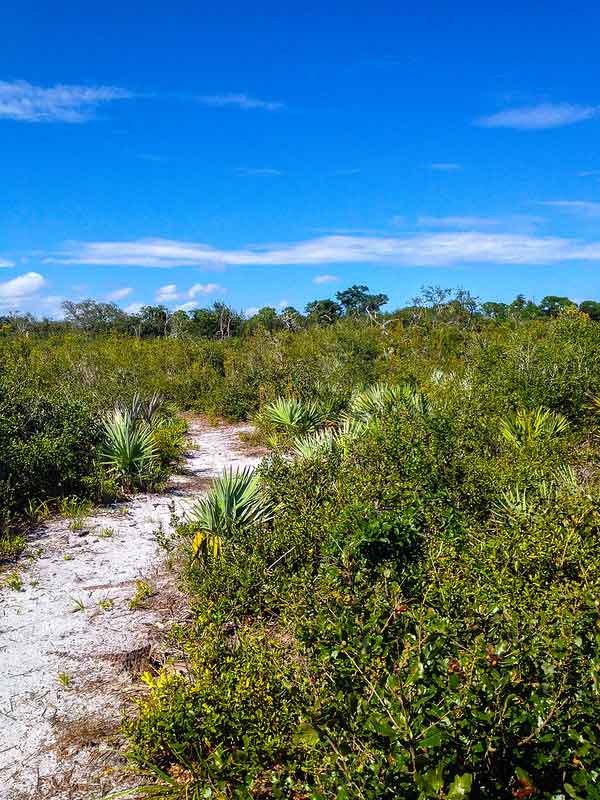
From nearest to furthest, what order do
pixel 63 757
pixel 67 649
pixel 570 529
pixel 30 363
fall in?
1. pixel 63 757
2. pixel 570 529
3. pixel 67 649
4. pixel 30 363

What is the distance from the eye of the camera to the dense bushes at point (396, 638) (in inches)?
90.9

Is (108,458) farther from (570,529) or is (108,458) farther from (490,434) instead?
(570,529)

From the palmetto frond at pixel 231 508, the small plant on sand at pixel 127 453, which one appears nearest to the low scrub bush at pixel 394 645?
the palmetto frond at pixel 231 508

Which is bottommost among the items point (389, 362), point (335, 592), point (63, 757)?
point (63, 757)

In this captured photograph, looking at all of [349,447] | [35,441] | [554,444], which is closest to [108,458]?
[35,441]

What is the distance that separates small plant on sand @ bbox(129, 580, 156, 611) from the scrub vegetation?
32 cm

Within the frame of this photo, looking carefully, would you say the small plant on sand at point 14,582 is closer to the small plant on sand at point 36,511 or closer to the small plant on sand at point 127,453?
the small plant on sand at point 36,511

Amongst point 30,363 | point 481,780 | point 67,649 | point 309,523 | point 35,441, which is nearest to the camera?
point 481,780

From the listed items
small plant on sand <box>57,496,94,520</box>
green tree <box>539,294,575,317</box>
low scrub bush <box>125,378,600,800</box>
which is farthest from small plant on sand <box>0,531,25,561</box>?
green tree <box>539,294,575,317</box>

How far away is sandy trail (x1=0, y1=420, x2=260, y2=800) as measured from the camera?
354 centimetres

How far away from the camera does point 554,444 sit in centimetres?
747

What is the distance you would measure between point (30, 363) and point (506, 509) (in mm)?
13438

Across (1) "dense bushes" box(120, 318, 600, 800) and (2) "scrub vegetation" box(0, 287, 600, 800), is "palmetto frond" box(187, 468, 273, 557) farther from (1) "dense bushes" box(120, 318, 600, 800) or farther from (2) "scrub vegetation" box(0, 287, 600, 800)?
(1) "dense bushes" box(120, 318, 600, 800)

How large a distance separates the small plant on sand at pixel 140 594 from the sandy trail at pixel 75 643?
0.04 m
